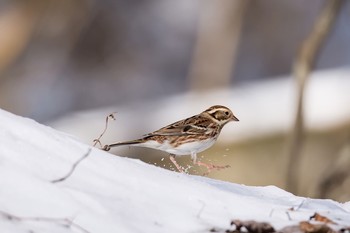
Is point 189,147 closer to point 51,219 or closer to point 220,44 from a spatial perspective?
point 51,219

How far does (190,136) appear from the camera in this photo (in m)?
6.71

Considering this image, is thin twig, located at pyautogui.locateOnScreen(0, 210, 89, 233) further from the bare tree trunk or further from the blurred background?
the bare tree trunk

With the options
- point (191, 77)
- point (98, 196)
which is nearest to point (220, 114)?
point (98, 196)

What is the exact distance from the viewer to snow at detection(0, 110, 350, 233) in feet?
9.43

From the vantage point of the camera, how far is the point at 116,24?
23.5 m

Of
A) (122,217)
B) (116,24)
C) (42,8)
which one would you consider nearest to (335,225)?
(122,217)

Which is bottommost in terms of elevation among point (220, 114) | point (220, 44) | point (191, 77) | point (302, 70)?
point (220, 114)

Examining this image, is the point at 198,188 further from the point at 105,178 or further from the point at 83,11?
the point at 83,11

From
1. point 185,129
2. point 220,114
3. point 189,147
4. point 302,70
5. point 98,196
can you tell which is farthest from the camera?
point 302,70

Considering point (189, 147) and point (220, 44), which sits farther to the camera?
point (220, 44)

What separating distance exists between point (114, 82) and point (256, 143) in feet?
38.3

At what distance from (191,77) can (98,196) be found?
16.9 meters

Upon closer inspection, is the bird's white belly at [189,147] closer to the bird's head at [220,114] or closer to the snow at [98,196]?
the bird's head at [220,114]

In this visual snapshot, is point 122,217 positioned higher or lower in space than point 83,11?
lower
